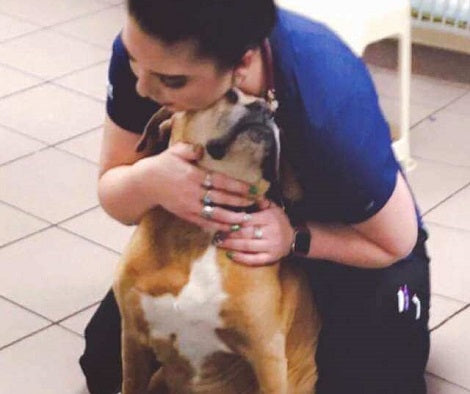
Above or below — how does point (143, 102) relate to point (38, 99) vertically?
above

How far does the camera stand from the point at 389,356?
1490 mm

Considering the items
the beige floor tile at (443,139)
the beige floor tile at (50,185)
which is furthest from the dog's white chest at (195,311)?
the beige floor tile at (443,139)

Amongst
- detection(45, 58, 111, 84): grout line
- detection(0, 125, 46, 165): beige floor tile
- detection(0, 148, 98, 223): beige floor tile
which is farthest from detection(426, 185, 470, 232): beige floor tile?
detection(45, 58, 111, 84): grout line

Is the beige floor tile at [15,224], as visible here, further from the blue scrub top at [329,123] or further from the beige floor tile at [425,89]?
the beige floor tile at [425,89]

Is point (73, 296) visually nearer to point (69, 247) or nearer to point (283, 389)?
point (69, 247)

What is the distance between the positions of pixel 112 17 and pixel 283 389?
2228 mm

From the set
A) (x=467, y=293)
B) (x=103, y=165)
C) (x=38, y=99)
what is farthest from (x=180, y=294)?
(x=38, y=99)

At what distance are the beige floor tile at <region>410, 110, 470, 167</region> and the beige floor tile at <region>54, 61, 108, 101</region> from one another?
0.85 m

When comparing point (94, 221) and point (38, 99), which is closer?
point (94, 221)

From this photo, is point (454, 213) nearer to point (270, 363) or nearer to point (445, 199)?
point (445, 199)

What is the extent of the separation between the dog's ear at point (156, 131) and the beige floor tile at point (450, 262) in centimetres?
81

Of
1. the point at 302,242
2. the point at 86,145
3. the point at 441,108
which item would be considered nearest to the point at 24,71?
the point at 86,145

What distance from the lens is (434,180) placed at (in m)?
2.32

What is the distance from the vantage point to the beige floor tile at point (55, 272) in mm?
1879
